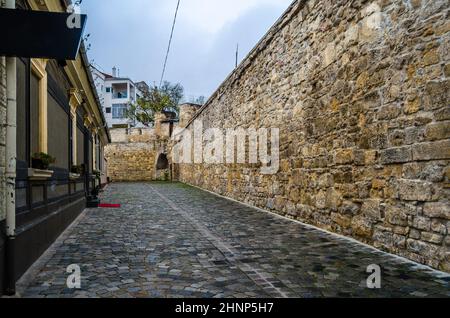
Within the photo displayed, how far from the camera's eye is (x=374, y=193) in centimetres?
509

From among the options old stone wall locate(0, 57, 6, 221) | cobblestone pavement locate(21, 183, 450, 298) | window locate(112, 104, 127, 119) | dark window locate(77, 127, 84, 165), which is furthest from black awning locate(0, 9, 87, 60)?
window locate(112, 104, 127, 119)

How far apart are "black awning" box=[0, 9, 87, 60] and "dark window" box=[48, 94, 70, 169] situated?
107 inches

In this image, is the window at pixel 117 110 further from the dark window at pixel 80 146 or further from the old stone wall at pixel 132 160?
the dark window at pixel 80 146

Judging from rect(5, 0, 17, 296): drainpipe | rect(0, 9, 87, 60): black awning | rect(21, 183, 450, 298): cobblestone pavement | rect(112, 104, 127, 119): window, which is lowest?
rect(21, 183, 450, 298): cobblestone pavement

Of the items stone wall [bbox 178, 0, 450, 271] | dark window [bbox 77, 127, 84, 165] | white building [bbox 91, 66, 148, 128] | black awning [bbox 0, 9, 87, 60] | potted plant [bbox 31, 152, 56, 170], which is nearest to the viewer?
black awning [bbox 0, 9, 87, 60]

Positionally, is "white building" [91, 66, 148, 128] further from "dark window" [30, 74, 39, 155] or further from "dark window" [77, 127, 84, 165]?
"dark window" [30, 74, 39, 155]

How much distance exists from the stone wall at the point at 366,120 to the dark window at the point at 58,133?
A: 4.15 meters

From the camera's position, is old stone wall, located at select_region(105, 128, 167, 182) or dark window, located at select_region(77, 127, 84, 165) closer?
dark window, located at select_region(77, 127, 84, 165)

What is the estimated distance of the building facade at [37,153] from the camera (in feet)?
11.0

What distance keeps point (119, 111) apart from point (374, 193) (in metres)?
50.3

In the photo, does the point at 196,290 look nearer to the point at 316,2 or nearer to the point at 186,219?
the point at 186,219

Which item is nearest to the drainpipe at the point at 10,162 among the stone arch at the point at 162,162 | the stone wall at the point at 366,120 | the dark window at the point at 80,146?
the stone wall at the point at 366,120

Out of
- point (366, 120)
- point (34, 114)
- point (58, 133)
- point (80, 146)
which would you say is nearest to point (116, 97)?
point (80, 146)

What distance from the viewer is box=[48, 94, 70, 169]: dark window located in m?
5.96
